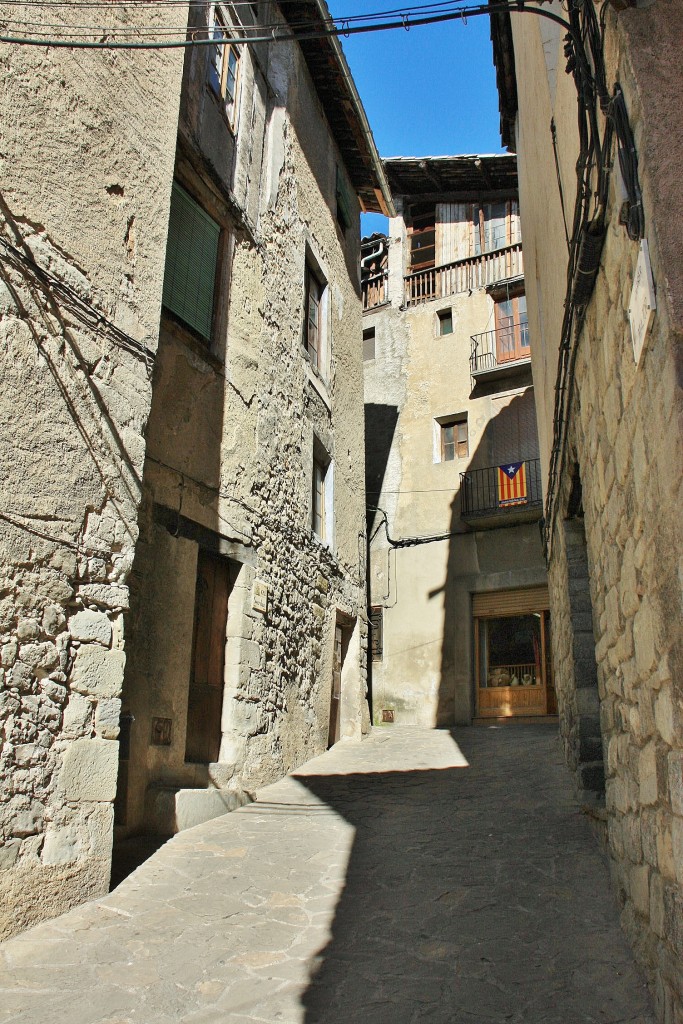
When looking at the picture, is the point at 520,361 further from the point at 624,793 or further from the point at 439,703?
the point at 624,793

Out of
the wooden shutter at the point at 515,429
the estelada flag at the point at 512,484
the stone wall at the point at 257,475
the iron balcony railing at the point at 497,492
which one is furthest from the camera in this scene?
the wooden shutter at the point at 515,429

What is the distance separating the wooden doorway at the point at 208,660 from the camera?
6.54 meters

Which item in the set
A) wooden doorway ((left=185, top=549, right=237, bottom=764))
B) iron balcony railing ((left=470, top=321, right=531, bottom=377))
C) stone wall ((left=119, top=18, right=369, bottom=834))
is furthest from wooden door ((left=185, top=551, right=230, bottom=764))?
iron balcony railing ((left=470, top=321, right=531, bottom=377))

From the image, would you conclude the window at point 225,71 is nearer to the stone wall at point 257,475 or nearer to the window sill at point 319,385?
the stone wall at point 257,475

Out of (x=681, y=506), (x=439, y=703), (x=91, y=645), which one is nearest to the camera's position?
(x=681, y=506)

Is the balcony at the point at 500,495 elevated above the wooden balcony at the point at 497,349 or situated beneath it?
situated beneath

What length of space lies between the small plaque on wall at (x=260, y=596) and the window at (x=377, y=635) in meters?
5.99

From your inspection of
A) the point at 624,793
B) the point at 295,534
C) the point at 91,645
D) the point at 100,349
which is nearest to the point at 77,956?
the point at 91,645

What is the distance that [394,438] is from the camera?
15031 millimetres

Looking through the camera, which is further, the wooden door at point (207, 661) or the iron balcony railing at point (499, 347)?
the iron balcony railing at point (499, 347)

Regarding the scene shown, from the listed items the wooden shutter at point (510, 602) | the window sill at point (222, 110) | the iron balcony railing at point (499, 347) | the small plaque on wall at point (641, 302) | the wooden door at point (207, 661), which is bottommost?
the wooden door at point (207, 661)

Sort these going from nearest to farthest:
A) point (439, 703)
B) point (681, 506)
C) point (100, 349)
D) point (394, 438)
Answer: point (681, 506)
point (100, 349)
point (439, 703)
point (394, 438)

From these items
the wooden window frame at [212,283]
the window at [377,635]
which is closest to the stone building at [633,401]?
the wooden window frame at [212,283]

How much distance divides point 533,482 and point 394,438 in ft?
10.3
